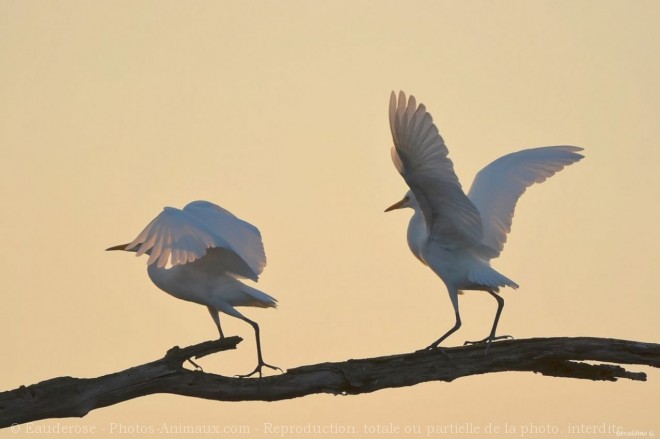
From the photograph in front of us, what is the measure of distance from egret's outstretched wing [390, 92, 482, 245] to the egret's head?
141 cm

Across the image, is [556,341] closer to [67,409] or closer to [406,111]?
[406,111]

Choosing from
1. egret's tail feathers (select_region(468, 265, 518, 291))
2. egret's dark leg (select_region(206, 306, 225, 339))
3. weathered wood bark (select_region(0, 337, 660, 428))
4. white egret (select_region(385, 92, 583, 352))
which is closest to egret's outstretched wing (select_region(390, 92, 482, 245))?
white egret (select_region(385, 92, 583, 352))

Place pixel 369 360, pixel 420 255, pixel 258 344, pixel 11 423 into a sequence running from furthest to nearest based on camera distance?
→ pixel 420 255, pixel 258 344, pixel 369 360, pixel 11 423

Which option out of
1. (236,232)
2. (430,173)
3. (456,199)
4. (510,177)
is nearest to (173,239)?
(236,232)

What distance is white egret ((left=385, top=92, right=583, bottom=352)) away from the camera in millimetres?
11867

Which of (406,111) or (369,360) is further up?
(406,111)

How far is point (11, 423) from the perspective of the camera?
35.8ft

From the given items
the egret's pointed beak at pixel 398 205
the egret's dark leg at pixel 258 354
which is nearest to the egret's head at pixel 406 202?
the egret's pointed beak at pixel 398 205

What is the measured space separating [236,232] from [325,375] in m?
2.70

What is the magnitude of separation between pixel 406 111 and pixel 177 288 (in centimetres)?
326

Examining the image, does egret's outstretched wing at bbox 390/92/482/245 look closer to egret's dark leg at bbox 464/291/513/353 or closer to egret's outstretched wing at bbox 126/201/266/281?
egret's dark leg at bbox 464/291/513/353

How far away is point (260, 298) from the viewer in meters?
13.1

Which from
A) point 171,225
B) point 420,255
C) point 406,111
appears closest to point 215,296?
point 171,225

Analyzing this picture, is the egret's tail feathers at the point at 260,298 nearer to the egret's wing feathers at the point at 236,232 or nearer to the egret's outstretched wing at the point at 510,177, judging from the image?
the egret's wing feathers at the point at 236,232
